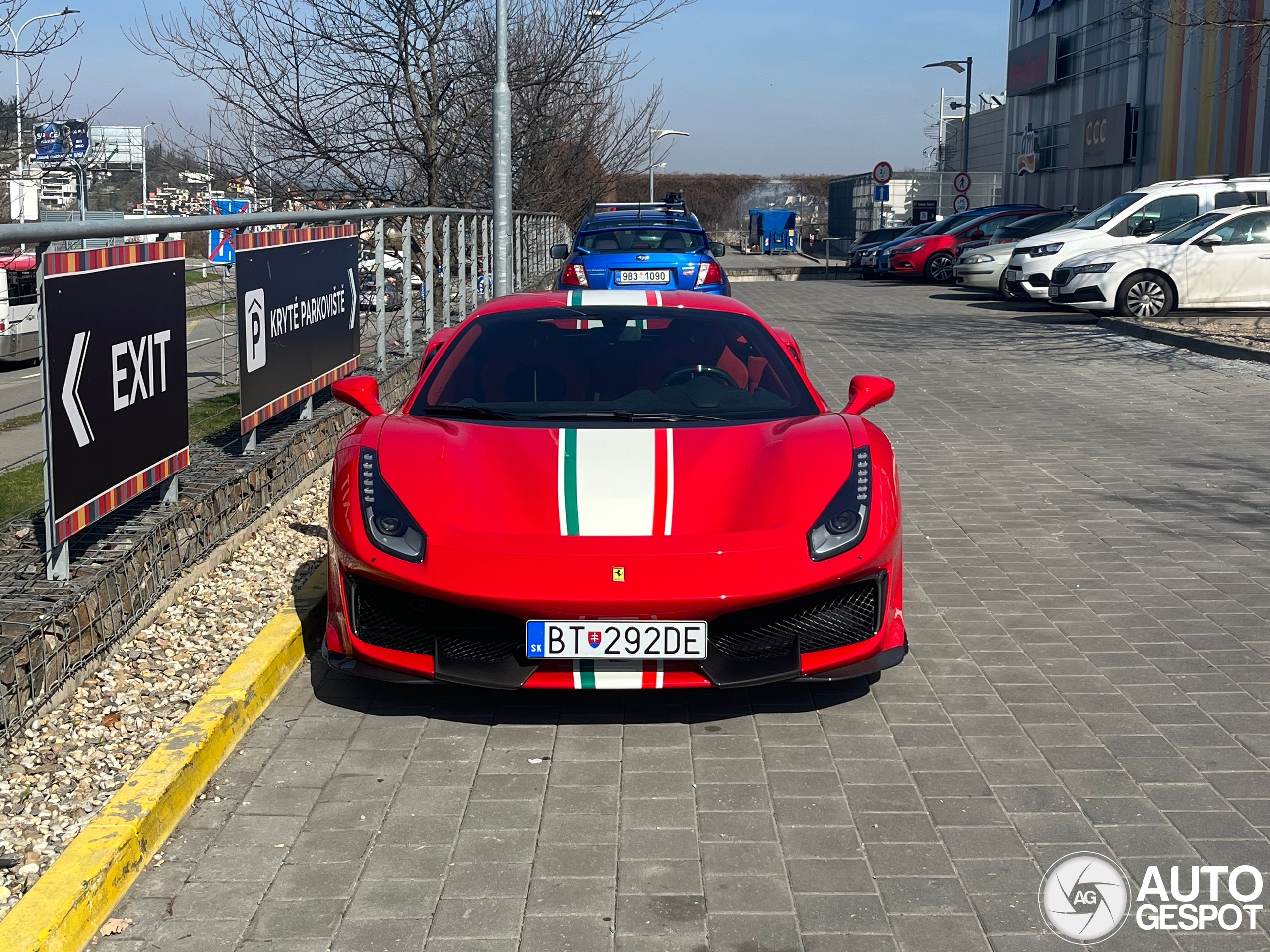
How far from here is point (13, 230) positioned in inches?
153

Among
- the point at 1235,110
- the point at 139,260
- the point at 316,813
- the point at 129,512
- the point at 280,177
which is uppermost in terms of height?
the point at 1235,110

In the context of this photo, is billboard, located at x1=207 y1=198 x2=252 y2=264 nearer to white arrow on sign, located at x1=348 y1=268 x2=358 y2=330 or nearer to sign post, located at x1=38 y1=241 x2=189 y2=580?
sign post, located at x1=38 y1=241 x2=189 y2=580

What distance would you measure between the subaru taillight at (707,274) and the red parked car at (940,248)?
48.0ft

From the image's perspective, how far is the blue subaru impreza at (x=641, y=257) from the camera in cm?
1648

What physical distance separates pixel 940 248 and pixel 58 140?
23365mm

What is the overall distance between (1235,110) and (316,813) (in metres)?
30.2

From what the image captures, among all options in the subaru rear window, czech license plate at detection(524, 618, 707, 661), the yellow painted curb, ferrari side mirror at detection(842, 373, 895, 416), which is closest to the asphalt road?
the yellow painted curb

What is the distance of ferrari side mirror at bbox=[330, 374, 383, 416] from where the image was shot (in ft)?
17.5

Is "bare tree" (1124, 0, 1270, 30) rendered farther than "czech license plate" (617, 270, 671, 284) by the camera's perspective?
Yes

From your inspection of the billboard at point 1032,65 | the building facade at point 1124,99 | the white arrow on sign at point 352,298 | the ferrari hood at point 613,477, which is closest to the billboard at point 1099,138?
the building facade at point 1124,99

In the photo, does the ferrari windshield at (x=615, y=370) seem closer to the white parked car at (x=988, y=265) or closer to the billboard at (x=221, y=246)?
the billboard at (x=221, y=246)

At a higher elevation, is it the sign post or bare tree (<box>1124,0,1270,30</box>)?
bare tree (<box>1124,0,1270,30</box>)

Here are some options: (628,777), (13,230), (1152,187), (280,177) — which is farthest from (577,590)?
(1152,187)

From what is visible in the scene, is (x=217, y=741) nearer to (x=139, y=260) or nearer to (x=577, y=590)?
(x=577, y=590)
